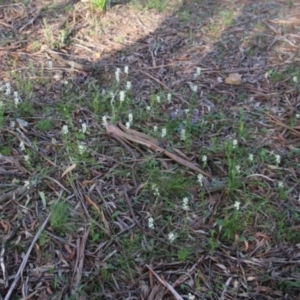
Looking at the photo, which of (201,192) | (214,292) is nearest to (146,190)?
(201,192)

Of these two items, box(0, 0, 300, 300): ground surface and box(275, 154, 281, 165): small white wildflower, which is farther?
box(275, 154, 281, 165): small white wildflower

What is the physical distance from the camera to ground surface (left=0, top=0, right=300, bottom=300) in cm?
263

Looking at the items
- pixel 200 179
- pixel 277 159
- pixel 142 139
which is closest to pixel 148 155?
pixel 142 139

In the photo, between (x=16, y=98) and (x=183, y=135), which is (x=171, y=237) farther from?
(x=16, y=98)

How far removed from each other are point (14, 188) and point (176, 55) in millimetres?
2259

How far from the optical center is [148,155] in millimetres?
3330

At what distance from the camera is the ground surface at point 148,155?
2.63 m

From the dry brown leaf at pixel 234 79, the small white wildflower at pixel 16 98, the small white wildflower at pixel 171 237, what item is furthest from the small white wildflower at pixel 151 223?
the dry brown leaf at pixel 234 79

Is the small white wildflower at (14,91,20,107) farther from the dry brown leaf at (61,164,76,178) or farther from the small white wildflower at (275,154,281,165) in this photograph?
the small white wildflower at (275,154,281,165)

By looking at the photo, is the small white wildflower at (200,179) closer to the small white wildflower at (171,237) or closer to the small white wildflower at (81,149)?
the small white wildflower at (171,237)

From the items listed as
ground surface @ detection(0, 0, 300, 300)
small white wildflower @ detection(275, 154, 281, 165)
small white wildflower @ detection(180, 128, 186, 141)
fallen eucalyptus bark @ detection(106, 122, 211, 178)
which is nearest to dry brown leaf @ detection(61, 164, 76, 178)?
ground surface @ detection(0, 0, 300, 300)

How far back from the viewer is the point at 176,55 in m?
4.60

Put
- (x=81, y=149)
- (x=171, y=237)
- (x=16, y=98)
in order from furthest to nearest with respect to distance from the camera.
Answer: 1. (x=16, y=98)
2. (x=81, y=149)
3. (x=171, y=237)

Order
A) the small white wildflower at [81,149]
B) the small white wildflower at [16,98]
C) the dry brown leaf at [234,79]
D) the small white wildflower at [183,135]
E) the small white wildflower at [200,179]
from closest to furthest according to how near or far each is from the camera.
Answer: the small white wildflower at [200,179], the small white wildflower at [81,149], the small white wildflower at [183,135], the small white wildflower at [16,98], the dry brown leaf at [234,79]
